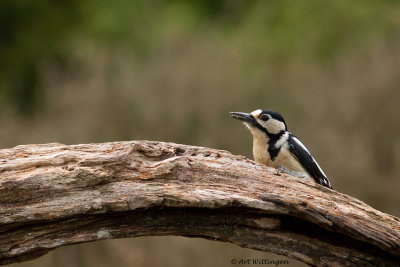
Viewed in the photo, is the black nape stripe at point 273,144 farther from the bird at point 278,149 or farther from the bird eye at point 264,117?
the bird eye at point 264,117

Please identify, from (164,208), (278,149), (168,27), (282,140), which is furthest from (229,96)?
(164,208)

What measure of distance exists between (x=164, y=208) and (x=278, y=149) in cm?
199

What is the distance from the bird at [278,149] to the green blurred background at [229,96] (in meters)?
4.56

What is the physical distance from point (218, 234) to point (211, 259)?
6.29 meters

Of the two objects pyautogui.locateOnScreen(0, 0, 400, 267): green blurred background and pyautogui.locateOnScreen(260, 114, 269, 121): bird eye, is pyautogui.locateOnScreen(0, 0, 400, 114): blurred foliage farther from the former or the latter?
pyautogui.locateOnScreen(260, 114, 269, 121): bird eye

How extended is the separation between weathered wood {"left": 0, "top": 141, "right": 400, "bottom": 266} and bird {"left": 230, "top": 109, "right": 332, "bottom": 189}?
1.40 m

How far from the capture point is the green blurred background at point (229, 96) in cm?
1291

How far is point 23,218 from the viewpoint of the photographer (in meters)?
5.07

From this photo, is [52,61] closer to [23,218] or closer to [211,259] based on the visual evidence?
[211,259]

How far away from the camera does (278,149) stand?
691 cm

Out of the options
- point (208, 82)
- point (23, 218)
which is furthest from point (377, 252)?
point (208, 82)

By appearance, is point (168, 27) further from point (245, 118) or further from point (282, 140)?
point (282, 140)

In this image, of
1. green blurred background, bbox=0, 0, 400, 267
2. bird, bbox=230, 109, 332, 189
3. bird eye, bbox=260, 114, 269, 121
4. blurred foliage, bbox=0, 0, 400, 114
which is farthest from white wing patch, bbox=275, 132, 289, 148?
blurred foliage, bbox=0, 0, 400, 114

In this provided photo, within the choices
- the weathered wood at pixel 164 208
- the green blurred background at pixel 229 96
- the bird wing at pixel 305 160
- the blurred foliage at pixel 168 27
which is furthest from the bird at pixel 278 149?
the blurred foliage at pixel 168 27
